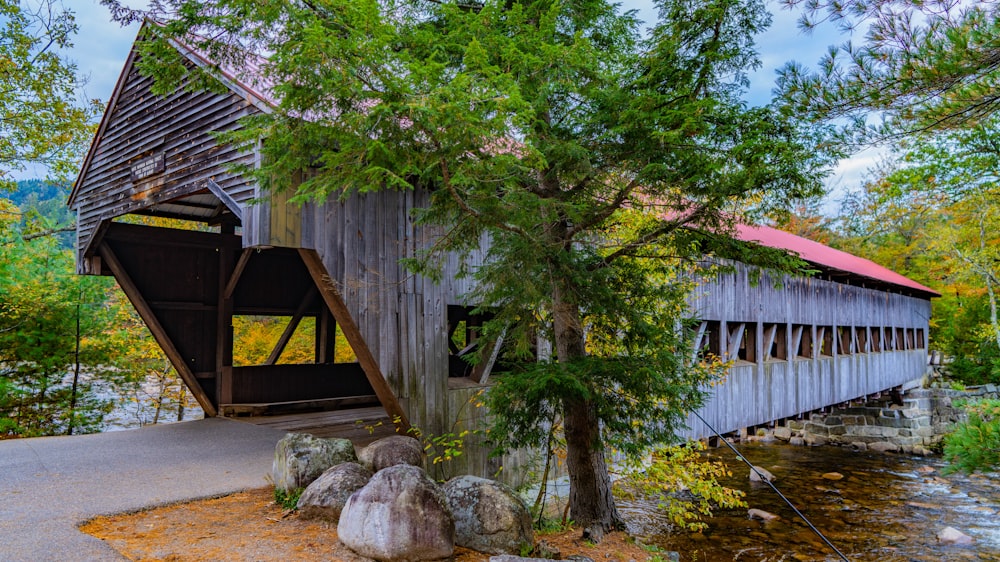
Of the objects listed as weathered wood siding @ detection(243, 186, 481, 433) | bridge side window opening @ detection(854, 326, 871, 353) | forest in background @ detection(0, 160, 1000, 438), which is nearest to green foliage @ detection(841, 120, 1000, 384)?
forest in background @ detection(0, 160, 1000, 438)

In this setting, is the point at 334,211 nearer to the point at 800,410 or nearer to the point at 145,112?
the point at 145,112

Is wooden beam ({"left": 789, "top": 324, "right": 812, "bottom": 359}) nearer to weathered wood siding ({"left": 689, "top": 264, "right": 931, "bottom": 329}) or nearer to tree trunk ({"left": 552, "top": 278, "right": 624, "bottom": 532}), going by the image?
weathered wood siding ({"left": 689, "top": 264, "right": 931, "bottom": 329})

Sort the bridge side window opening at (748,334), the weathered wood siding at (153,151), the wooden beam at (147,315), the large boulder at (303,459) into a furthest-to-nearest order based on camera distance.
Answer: the bridge side window opening at (748,334)
the wooden beam at (147,315)
the weathered wood siding at (153,151)
the large boulder at (303,459)

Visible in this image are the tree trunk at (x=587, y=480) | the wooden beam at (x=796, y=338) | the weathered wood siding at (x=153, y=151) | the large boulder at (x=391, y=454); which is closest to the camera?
the large boulder at (x=391, y=454)

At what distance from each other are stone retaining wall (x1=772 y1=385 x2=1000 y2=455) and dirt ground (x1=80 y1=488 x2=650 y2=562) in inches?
604

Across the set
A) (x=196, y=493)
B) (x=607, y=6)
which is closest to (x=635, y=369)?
(x=607, y=6)

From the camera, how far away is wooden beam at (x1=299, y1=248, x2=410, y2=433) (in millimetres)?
5891

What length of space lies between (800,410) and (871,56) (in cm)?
1137

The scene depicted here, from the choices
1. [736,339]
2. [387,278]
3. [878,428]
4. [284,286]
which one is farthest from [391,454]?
[878,428]

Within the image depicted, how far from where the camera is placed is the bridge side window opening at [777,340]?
1266 cm

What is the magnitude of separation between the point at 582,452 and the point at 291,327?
19.8 feet

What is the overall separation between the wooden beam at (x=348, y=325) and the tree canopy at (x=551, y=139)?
1.23 m

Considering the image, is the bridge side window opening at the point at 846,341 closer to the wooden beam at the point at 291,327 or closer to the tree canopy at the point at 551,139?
the tree canopy at the point at 551,139

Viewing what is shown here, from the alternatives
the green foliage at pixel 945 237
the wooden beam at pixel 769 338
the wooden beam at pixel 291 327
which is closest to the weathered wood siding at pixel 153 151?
the wooden beam at pixel 291 327
